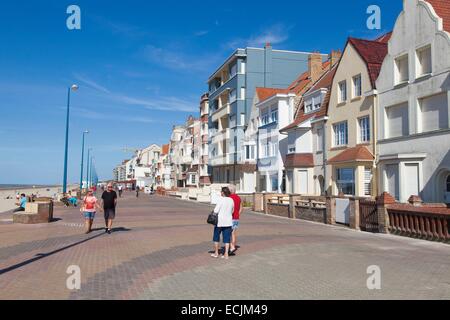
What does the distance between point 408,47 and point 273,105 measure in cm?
1679

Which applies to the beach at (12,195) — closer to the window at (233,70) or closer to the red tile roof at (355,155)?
the window at (233,70)

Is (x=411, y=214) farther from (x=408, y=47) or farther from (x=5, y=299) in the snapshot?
(x=5, y=299)

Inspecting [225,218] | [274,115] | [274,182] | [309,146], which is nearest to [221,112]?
[274,115]

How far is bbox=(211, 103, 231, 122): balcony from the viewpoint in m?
49.7

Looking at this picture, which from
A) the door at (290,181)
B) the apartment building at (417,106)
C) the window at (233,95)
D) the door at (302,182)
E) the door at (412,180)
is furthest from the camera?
the window at (233,95)

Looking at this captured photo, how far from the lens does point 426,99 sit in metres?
20.6

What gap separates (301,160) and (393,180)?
9.02 meters

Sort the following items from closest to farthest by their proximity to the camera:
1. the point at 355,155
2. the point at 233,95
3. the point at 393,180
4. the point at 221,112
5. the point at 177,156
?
the point at 393,180 → the point at 355,155 → the point at 233,95 → the point at 221,112 → the point at 177,156

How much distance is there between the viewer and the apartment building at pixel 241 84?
153ft

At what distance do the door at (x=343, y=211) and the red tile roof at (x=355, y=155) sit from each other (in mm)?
4828

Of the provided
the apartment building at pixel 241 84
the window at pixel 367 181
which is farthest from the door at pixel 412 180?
the apartment building at pixel 241 84

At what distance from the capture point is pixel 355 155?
24.5 metres

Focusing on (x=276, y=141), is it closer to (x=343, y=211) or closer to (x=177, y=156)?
(x=343, y=211)
